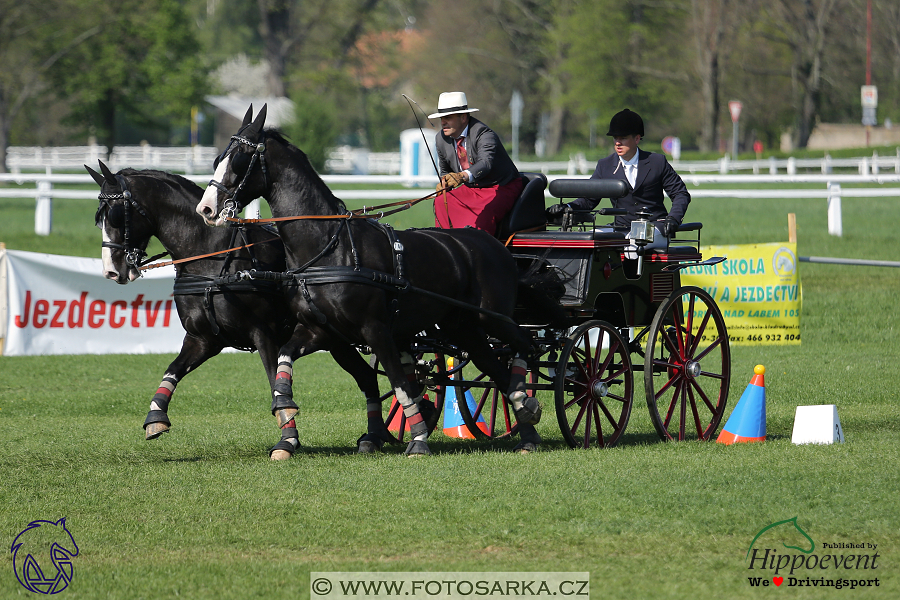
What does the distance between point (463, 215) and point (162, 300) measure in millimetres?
6570

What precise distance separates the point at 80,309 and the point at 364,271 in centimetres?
771

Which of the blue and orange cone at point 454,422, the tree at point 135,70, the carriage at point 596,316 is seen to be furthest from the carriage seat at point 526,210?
the tree at point 135,70

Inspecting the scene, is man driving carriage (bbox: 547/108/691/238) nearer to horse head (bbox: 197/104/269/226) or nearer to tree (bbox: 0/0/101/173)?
horse head (bbox: 197/104/269/226)

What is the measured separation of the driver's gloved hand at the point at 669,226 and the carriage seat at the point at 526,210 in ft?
3.02

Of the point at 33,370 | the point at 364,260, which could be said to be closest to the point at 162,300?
the point at 33,370

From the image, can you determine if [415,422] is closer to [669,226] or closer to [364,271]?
[364,271]

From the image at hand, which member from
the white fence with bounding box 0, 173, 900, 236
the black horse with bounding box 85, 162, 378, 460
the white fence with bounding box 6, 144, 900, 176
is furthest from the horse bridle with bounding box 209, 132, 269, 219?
the white fence with bounding box 6, 144, 900, 176

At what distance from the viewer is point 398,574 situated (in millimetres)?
4867

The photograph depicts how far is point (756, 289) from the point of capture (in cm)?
1399

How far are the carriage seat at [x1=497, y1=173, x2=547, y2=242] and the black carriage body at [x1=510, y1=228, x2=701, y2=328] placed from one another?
4.4 inches

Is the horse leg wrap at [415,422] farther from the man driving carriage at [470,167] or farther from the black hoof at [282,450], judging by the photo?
the man driving carriage at [470,167]

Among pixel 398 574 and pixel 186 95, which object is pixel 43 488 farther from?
pixel 186 95

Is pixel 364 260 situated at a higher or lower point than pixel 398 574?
higher

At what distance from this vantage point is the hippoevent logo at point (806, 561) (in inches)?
189
